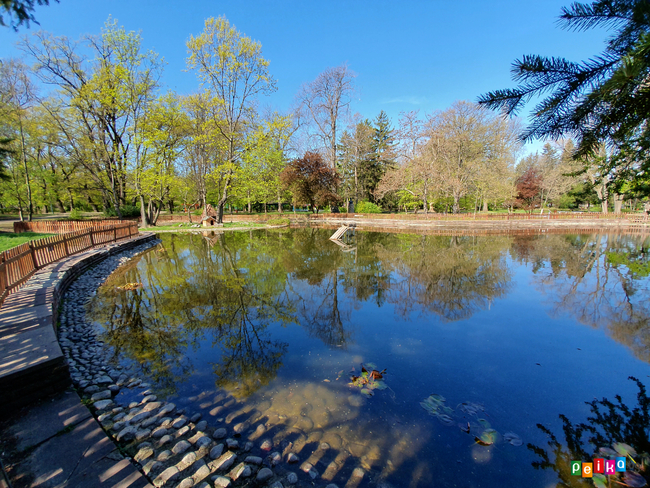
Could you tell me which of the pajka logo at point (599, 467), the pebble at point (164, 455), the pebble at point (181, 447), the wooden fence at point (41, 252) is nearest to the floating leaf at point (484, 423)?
the pajka logo at point (599, 467)

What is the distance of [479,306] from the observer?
7750 millimetres

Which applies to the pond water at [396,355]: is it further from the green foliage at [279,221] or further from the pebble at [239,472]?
the green foliage at [279,221]

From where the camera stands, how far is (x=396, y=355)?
528 centimetres

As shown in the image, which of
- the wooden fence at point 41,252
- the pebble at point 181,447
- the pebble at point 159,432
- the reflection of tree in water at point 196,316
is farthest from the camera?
the wooden fence at point 41,252

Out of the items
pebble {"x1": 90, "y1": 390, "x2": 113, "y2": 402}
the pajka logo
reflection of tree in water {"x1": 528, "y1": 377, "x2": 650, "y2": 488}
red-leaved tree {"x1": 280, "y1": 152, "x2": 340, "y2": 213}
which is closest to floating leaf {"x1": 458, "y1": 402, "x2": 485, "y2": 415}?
reflection of tree in water {"x1": 528, "y1": 377, "x2": 650, "y2": 488}

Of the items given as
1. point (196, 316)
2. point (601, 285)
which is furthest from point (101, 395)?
Answer: point (601, 285)

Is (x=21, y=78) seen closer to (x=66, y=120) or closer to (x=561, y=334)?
(x=66, y=120)

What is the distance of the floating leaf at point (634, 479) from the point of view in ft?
8.62

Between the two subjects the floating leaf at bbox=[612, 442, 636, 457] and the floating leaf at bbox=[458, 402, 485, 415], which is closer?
the floating leaf at bbox=[612, 442, 636, 457]

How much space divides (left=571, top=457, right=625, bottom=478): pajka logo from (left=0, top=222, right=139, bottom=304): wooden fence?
10410 mm

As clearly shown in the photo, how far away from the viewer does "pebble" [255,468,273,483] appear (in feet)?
8.89

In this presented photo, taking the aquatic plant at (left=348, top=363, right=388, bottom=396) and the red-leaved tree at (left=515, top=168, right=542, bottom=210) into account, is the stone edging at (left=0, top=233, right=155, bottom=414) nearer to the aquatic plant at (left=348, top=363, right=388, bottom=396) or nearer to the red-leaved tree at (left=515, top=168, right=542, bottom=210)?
the aquatic plant at (left=348, top=363, right=388, bottom=396)

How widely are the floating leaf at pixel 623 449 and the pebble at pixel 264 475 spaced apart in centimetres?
384

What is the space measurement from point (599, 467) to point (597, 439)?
0.59 m
